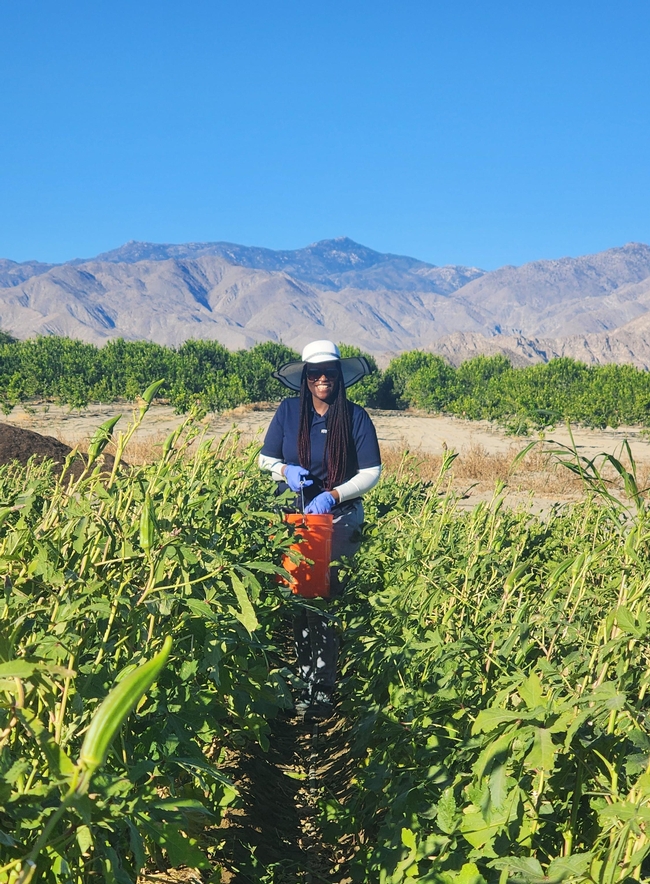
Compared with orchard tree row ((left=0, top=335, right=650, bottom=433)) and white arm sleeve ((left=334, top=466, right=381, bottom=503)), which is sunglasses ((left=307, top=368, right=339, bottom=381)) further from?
orchard tree row ((left=0, top=335, right=650, bottom=433))

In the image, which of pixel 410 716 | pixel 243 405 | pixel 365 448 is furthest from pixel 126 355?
pixel 410 716

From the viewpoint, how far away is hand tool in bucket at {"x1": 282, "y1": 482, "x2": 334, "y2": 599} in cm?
323

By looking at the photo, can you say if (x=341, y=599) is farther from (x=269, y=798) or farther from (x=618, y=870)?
(x=618, y=870)

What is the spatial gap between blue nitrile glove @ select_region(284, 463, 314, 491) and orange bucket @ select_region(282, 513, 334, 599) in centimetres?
37

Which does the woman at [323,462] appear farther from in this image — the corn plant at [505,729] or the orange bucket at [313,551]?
the corn plant at [505,729]

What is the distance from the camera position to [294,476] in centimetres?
368

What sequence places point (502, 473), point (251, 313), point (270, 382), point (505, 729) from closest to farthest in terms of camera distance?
point (505, 729) < point (502, 473) < point (270, 382) < point (251, 313)

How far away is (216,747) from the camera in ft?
A: 9.17

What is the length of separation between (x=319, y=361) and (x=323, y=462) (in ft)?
1.62

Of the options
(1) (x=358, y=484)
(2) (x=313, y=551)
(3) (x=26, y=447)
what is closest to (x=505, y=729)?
(2) (x=313, y=551)

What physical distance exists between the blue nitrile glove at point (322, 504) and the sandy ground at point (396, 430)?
9.30 meters

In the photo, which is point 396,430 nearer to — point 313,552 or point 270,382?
point 270,382

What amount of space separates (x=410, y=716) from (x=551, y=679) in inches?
21.6

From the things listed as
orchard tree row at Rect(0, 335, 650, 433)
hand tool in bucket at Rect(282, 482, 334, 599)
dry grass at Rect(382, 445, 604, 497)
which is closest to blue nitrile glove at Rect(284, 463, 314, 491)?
hand tool in bucket at Rect(282, 482, 334, 599)
